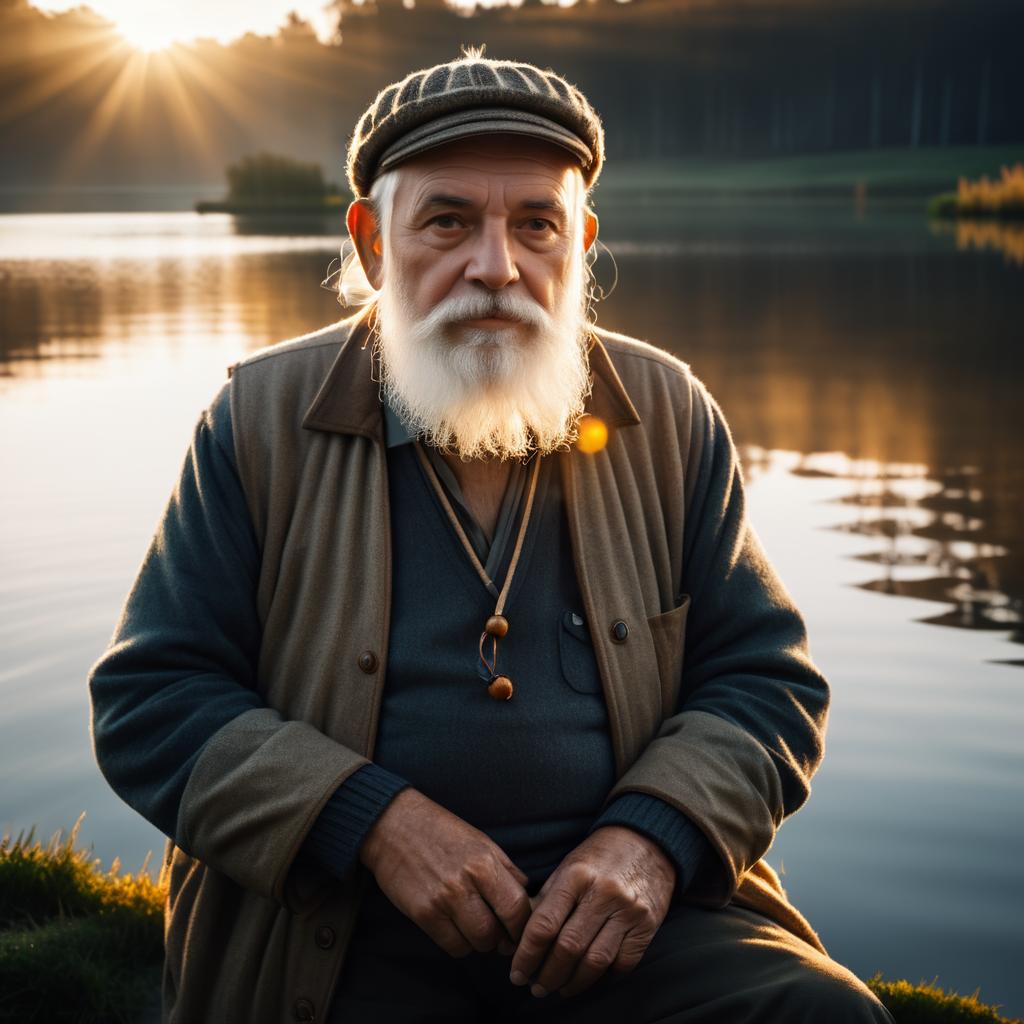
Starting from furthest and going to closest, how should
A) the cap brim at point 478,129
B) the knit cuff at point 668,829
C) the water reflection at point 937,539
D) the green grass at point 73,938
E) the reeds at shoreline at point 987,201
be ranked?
1. the reeds at shoreline at point 987,201
2. the water reflection at point 937,539
3. the green grass at point 73,938
4. the cap brim at point 478,129
5. the knit cuff at point 668,829

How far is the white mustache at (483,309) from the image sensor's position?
7.14ft

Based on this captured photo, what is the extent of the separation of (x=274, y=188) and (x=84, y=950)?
48.6 meters

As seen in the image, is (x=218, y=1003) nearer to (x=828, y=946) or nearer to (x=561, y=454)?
(x=561, y=454)

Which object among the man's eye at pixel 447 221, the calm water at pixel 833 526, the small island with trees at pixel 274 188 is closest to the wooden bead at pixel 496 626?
the man's eye at pixel 447 221

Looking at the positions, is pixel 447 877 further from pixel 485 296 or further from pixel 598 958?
pixel 485 296

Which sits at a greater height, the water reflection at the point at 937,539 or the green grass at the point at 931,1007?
the water reflection at the point at 937,539

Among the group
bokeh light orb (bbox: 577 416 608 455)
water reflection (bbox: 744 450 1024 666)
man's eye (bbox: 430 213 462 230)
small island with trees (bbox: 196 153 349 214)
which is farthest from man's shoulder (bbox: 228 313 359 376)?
small island with trees (bbox: 196 153 349 214)

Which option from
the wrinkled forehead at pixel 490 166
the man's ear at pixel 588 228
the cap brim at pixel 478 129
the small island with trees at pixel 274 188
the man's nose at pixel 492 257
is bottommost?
Answer: the man's nose at pixel 492 257

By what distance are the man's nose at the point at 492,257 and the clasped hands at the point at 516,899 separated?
0.84 m

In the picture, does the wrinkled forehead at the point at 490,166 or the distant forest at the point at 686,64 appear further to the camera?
the distant forest at the point at 686,64

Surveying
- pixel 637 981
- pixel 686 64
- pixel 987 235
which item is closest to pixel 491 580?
pixel 637 981

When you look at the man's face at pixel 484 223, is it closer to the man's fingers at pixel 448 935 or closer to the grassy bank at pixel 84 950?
the man's fingers at pixel 448 935

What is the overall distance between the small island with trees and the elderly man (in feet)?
149

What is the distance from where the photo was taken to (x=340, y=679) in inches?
79.4
